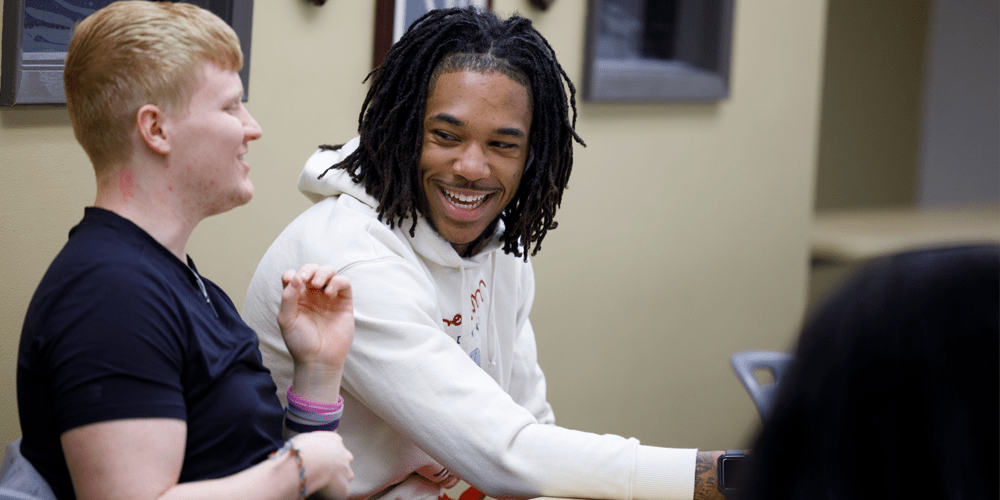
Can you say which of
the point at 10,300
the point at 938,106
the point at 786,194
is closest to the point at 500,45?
the point at 10,300

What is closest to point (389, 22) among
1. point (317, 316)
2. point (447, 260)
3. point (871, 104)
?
point (447, 260)

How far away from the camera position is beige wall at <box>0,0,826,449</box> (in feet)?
6.81

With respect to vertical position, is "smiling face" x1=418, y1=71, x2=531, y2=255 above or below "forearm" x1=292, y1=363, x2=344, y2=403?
above

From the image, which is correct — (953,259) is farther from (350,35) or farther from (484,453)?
(350,35)

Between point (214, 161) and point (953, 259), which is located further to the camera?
point (214, 161)

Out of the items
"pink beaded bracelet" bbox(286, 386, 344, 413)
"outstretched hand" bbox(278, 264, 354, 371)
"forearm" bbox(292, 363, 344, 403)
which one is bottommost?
"pink beaded bracelet" bbox(286, 386, 344, 413)

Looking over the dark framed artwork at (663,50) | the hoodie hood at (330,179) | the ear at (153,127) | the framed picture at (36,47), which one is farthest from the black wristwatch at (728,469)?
the dark framed artwork at (663,50)

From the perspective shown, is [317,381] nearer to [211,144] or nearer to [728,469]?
[211,144]

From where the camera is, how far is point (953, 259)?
68cm

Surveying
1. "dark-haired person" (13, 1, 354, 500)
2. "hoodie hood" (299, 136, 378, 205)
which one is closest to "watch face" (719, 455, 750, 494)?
"dark-haired person" (13, 1, 354, 500)

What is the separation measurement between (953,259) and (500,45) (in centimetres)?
104

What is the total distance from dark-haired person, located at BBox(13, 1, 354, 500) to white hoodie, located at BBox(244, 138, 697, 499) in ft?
0.74

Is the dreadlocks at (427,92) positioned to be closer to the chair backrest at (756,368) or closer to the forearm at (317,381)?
the forearm at (317,381)

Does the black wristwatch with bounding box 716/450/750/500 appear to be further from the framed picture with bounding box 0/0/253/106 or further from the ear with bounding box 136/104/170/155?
the framed picture with bounding box 0/0/253/106
